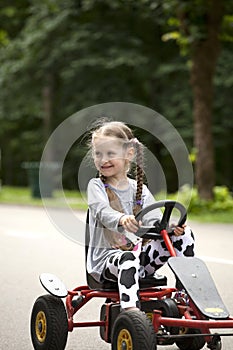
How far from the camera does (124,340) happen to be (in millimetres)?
4418

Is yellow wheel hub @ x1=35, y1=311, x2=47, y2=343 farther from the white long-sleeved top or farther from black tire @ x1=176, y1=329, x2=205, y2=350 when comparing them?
black tire @ x1=176, y1=329, x2=205, y2=350

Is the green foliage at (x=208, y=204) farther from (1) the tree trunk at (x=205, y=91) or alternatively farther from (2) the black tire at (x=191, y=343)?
(2) the black tire at (x=191, y=343)

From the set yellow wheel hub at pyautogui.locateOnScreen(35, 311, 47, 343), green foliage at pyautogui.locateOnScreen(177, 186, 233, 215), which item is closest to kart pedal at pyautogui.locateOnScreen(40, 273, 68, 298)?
yellow wheel hub at pyautogui.locateOnScreen(35, 311, 47, 343)

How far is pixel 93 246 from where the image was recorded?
502cm

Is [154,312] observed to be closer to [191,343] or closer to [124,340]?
[124,340]

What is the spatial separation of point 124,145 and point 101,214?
44 centimetres

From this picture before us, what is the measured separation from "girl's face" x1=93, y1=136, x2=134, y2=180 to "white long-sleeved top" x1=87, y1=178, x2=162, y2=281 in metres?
0.08

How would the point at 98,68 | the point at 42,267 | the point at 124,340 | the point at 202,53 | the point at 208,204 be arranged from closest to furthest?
the point at 124,340 → the point at 42,267 → the point at 208,204 → the point at 202,53 → the point at 98,68

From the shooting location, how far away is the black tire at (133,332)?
4.27 m

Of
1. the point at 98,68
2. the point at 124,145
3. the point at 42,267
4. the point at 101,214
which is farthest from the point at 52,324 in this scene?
the point at 98,68

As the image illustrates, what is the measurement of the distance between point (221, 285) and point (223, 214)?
8292mm

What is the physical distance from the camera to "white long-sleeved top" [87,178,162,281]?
490 cm

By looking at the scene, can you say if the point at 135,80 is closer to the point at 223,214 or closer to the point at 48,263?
the point at 223,214

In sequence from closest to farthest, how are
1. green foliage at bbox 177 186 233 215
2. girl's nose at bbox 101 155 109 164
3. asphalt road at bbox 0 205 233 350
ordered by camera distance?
girl's nose at bbox 101 155 109 164 < asphalt road at bbox 0 205 233 350 < green foliage at bbox 177 186 233 215
